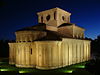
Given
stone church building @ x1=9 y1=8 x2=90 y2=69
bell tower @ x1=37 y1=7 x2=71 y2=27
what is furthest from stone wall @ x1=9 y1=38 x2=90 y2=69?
bell tower @ x1=37 y1=7 x2=71 y2=27

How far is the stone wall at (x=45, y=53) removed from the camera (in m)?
21.8

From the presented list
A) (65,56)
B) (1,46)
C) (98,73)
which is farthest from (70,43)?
(1,46)

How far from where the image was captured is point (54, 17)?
3061 cm

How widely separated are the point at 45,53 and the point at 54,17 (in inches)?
460

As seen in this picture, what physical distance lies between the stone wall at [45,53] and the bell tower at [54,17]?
6.45 meters

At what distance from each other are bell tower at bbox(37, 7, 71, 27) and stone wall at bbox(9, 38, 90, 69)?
645 cm

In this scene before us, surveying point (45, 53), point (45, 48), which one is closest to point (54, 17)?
point (45, 48)

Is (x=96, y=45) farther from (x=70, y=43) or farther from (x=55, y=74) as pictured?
(x=55, y=74)

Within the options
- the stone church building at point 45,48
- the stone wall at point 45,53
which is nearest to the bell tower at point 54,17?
the stone church building at point 45,48

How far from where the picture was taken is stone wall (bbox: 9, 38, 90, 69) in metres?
21.8

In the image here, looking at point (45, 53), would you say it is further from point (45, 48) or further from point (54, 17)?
point (54, 17)

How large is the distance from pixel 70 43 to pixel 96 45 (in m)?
51.0

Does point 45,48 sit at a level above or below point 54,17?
below

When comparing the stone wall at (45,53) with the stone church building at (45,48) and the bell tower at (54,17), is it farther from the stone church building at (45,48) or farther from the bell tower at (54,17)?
the bell tower at (54,17)
